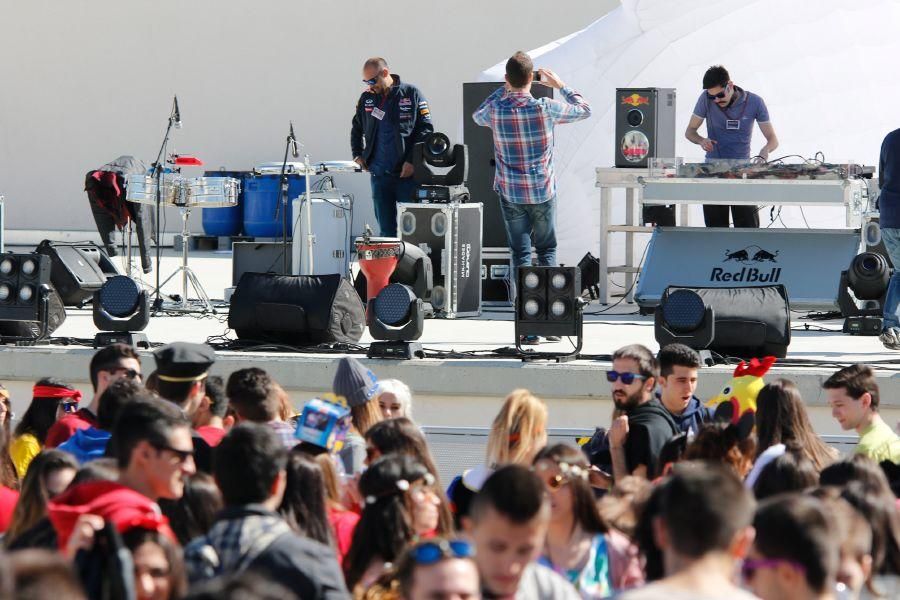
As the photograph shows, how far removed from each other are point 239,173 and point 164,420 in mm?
16541

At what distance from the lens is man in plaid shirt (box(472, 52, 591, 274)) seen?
33.9 ft

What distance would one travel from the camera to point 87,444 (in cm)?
520

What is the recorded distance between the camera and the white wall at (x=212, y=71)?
20984 millimetres

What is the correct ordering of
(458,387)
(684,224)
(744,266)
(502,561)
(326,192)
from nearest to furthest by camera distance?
(502,561) < (458,387) < (744,266) < (684,224) < (326,192)

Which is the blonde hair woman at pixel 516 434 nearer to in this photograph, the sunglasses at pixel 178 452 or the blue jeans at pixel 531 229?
the sunglasses at pixel 178 452

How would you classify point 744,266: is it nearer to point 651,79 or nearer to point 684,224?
point 684,224

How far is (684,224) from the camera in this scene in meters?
12.8

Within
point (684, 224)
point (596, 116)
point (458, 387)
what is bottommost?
point (458, 387)

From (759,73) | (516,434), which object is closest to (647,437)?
(516,434)

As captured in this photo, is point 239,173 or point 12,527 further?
point 239,173

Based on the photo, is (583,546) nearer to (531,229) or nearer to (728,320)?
(728,320)

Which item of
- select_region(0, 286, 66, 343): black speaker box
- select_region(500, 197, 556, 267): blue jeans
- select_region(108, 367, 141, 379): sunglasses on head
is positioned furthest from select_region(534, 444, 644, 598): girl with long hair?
select_region(500, 197, 556, 267): blue jeans

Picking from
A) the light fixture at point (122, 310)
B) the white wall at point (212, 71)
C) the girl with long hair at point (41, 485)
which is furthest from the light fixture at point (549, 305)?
the white wall at point (212, 71)

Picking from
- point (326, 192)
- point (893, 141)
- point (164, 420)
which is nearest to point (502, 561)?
point (164, 420)
